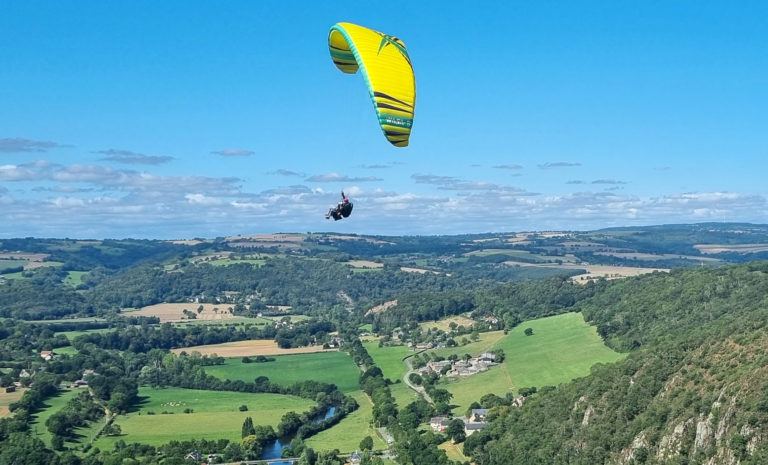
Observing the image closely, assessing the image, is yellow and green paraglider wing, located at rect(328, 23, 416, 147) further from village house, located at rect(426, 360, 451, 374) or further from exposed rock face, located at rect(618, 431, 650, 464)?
village house, located at rect(426, 360, 451, 374)

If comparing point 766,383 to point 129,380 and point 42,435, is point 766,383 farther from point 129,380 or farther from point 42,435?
point 129,380

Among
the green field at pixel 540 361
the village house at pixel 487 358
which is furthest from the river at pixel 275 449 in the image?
the village house at pixel 487 358

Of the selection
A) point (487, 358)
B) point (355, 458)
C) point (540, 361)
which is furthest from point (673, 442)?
point (487, 358)

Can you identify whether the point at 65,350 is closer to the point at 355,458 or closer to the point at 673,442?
the point at 355,458

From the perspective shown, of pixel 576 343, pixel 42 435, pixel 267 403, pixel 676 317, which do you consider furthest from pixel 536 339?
pixel 42 435

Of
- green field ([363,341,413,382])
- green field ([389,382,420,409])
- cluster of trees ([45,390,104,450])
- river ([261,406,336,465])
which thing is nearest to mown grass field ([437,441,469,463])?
river ([261,406,336,465])
